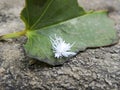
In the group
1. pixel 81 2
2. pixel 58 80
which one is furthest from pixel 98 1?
pixel 58 80

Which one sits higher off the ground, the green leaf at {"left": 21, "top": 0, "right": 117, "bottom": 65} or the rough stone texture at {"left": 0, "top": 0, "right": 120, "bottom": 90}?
the green leaf at {"left": 21, "top": 0, "right": 117, "bottom": 65}

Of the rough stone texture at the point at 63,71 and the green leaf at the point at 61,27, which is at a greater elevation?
the green leaf at the point at 61,27

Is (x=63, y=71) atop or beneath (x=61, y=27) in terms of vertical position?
beneath

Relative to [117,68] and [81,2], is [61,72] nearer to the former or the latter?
[117,68]

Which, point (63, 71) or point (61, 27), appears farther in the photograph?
point (61, 27)
